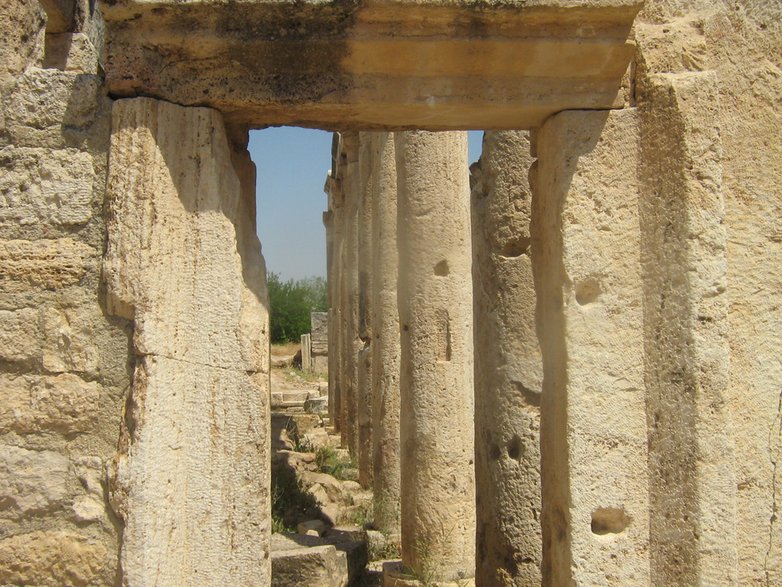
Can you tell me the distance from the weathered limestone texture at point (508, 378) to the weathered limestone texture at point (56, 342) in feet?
9.41

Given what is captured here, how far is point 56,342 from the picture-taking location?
2.83 meters

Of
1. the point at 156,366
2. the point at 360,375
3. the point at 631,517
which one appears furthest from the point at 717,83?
the point at 360,375

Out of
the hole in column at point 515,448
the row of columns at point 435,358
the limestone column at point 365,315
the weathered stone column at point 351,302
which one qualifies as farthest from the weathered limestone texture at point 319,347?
the hole in column at point 515,448

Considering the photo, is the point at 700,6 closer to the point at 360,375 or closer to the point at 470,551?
the point at 470,551

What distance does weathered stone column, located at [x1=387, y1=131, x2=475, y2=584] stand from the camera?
667cm

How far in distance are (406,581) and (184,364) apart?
417 centimetres

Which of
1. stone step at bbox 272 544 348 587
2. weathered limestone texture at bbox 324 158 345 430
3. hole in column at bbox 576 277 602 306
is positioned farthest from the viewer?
weathered limestone texture at bbox 324 158 345 430

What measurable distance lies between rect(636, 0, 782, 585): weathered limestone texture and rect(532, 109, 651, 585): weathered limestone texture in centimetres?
7

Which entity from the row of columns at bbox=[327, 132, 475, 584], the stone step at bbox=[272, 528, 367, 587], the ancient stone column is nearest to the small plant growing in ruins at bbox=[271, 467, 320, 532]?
the stone step at bbox=[272, 528, 367, 587]

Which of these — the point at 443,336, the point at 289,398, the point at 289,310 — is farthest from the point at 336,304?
the point at 289,310

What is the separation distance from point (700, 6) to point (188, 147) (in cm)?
192

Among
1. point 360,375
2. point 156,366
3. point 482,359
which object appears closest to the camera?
point 156,366

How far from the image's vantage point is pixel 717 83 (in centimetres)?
302

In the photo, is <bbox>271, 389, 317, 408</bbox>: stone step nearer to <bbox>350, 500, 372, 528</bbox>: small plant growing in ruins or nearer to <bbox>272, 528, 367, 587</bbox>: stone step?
<bbox>350, 500, 372, 528</bbox>: small plant growing in ruins
